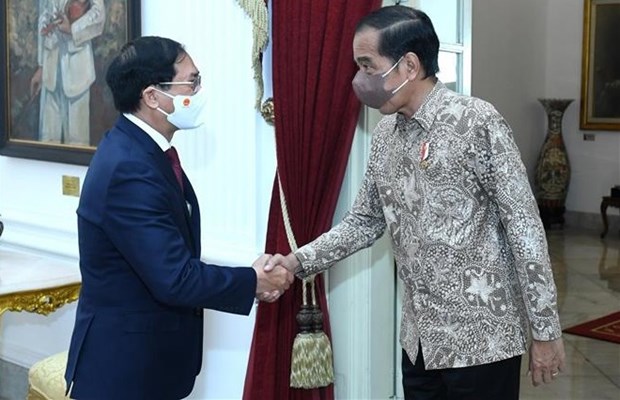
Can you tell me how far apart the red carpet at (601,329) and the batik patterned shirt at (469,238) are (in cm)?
432

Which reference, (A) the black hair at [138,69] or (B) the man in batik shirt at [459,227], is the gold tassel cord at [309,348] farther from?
(A) the black hair at [138,69]

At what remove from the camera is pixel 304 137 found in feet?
12.0

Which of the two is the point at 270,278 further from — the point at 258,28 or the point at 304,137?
the point at 258,28

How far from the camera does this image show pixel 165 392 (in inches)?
107

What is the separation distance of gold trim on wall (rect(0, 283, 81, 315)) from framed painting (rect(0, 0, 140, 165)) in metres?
0.90

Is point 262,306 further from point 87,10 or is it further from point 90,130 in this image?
point 87,10

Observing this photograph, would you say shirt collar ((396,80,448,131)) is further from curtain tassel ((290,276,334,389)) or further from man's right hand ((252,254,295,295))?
curtain tassel ((290,276,334,389))

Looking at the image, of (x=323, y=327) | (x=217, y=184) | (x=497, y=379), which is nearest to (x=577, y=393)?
(x=323, y=327)

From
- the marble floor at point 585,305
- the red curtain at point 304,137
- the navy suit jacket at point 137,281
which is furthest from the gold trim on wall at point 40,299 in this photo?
the marble floor at point 585,305

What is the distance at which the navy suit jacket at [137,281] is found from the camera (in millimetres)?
2525

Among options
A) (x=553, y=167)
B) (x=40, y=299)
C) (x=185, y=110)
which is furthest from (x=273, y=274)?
(x=553, y=167)

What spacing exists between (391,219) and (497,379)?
21.7 inches

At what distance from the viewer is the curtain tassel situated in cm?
367

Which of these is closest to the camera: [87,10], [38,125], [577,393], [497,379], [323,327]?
[497,379]
